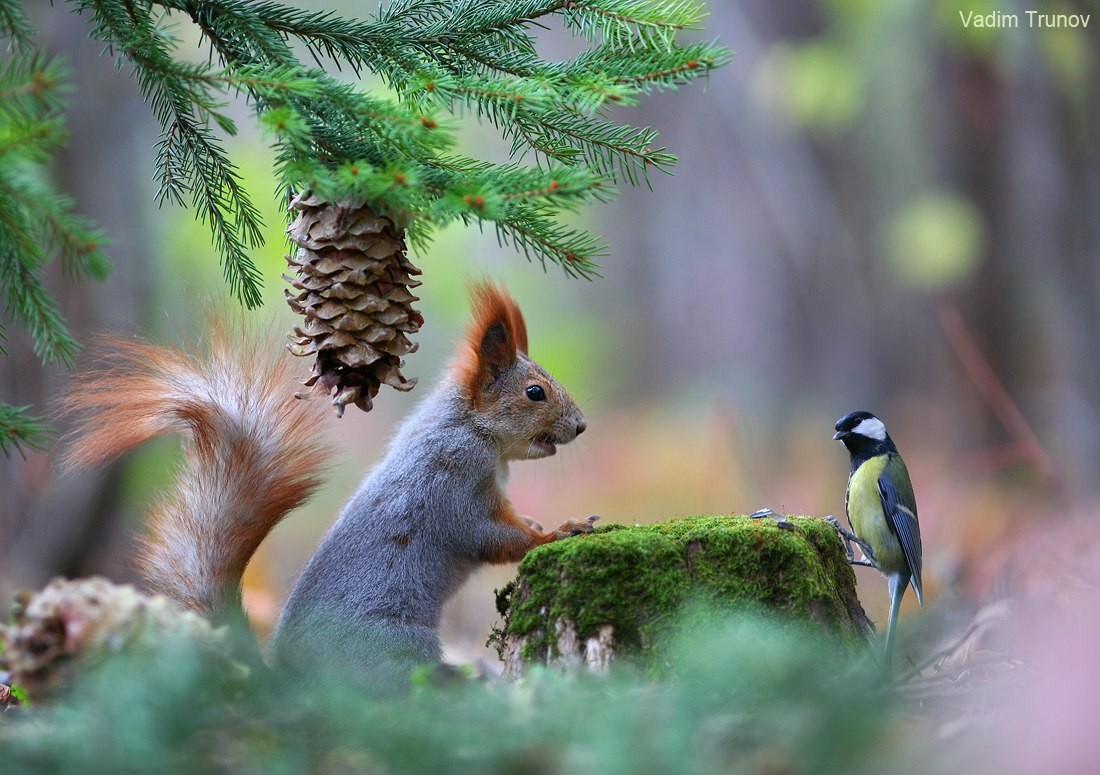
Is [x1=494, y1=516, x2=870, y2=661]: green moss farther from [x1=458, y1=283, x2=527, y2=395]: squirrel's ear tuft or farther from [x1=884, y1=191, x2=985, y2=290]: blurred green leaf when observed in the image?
[x1=884, y1=191, x2=985, y2=290]: blurred green leaf

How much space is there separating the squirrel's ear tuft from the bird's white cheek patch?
866 mm

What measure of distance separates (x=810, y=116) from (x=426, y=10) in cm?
537

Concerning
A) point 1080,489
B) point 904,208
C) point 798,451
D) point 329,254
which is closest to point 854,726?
point 329,254

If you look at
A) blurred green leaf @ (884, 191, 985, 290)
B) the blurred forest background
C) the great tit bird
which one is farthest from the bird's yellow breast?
blurred green leaf @ (884, 191, 985, 290)

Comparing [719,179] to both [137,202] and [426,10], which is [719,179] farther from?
[426,10]

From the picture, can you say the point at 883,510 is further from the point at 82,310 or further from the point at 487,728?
the point at 82,310

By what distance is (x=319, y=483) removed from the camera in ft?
6.41

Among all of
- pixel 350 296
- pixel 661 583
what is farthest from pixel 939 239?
pixel 350 296

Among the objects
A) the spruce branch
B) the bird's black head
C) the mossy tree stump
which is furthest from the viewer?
the bird's black head

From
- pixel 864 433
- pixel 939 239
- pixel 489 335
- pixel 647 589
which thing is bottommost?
pixel 647 589

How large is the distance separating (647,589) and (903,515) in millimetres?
885

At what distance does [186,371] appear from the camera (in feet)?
6.31

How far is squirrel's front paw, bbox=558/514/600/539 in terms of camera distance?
206 centimetres

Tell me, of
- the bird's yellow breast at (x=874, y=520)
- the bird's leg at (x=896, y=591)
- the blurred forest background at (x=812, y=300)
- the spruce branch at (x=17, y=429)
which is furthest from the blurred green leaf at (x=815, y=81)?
the spruce branch at (x=17, y=429)
